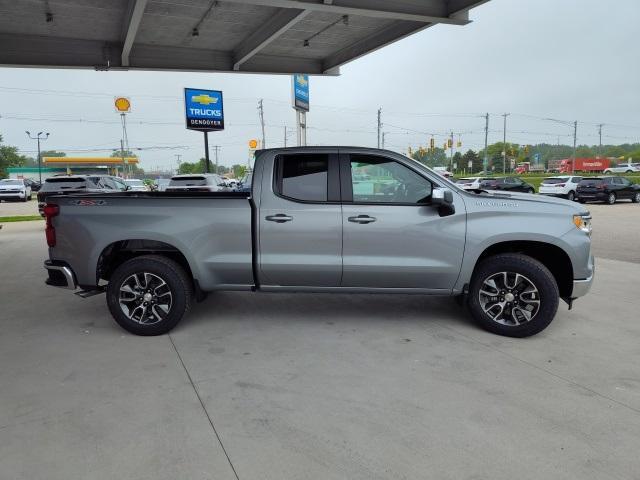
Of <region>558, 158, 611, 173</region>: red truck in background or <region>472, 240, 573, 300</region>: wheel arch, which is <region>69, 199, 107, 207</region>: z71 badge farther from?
<region>558, 158, 611, 173</region>: red truck in background

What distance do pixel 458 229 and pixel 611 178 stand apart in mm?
25223

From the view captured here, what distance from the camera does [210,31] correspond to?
35.7 ft

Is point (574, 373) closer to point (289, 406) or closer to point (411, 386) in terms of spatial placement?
point (411, 386)

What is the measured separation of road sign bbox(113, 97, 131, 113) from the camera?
33.6 metres

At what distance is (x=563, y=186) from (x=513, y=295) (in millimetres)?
26004

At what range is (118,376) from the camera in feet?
12.9

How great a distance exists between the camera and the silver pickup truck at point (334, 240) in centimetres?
471

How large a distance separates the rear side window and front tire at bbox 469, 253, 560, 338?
1.87 m

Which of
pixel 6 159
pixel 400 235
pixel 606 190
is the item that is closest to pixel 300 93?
A: pixel 606 190

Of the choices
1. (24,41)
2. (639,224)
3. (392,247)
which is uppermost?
(24,41)

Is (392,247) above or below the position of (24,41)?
below

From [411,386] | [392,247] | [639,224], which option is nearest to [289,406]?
[411,386]

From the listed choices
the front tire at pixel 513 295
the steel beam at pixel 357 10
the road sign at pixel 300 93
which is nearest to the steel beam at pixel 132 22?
the steel beam at pixel 357 10

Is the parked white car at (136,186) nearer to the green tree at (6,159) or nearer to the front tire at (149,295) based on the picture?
the front tire at (149,295)
